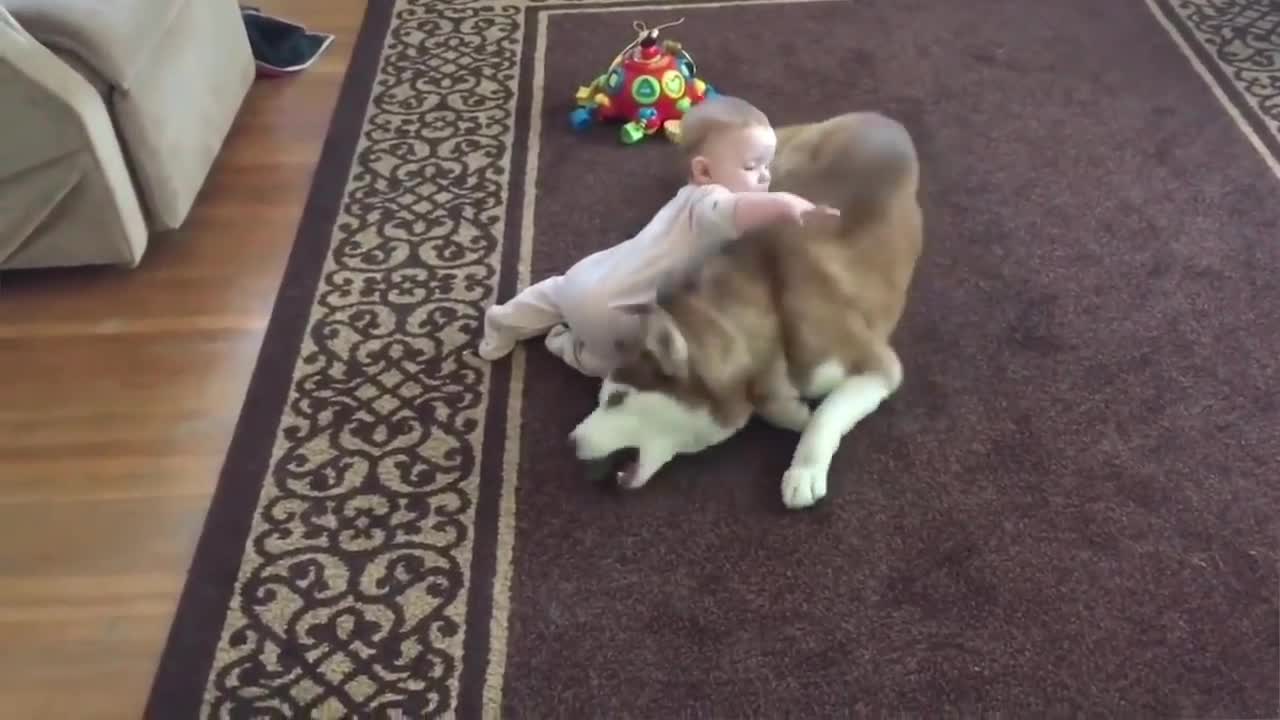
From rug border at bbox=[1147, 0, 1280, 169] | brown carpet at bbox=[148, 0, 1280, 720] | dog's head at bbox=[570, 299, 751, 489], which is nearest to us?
brown carpet at bbox=[148, 0, 1280, 720]

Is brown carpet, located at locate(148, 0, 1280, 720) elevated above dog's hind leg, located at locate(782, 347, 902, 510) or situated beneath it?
situated beneath

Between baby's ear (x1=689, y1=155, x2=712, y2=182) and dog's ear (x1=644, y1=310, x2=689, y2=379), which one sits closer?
dog's ear (x1=644, y1=310, x2=689, y2=379)

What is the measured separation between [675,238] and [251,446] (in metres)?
0.68

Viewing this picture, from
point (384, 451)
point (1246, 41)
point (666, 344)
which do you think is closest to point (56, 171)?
point (384, 451)

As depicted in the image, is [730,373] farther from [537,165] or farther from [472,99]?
[472,99]

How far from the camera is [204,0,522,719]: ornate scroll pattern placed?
136 centimetres

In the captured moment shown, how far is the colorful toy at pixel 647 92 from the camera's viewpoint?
223 centimetres

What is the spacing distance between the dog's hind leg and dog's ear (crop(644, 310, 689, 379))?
0.20m

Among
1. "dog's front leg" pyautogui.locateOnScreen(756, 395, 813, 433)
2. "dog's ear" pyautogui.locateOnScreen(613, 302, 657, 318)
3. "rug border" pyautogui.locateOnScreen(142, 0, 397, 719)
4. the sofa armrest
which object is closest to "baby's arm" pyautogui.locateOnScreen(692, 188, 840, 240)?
"dog's ear" pyautogui.locateOnScreen(613, 302, 657, 318)

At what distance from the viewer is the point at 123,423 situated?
173 centimetres

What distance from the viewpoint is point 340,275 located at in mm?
1984

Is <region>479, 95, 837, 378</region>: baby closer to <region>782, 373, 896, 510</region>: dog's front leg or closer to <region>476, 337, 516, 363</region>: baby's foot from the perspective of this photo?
<region>476, 337, 516, 363</region>: baby's foot

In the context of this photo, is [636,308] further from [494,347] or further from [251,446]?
[251,446]

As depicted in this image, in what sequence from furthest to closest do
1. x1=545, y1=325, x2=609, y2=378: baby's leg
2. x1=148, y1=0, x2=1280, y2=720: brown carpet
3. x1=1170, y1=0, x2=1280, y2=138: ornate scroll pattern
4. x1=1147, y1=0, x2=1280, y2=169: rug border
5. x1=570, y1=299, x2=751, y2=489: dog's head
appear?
x1=1170, y1=0, x2=1280, y2=138: ornate scroll pattern, x1=1147, y1=0, x2=1280, y2=169: rug border, x1=545, y1=325, x2=609, y2=378: baby's leg, x1=570, y1=299, x2=751, y2=489: dog's head, x1=148, y1=0, x2=1280, y2=720: brown carpet
